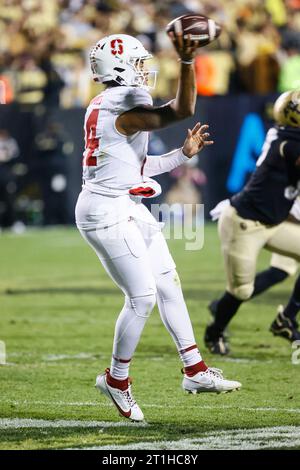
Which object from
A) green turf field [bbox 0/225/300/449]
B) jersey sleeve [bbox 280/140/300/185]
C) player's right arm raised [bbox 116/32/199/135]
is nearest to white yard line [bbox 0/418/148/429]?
green turf field [bbox 0/225/300/449]

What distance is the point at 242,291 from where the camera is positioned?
7344 millimetres

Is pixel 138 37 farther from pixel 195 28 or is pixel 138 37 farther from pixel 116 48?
pixel 195 28

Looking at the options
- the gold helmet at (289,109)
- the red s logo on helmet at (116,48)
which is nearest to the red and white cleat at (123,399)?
the red s logo on helmet at (116,48)

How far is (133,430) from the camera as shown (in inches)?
201

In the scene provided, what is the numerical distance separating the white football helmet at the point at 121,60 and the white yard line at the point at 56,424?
154cm

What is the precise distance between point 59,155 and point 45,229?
50.8 inches

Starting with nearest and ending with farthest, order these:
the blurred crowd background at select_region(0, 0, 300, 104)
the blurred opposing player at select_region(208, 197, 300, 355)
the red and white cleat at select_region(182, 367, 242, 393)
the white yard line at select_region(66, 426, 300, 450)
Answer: the white yard line at select_region(66, 426, 300, 450) < the red and white cleat at select_region(182, 367, 242, 393) < the blurred opposing player at select_region(208, 197, 300, 355) < the blurred crowd background at select_region(0, 0, 300, 104)

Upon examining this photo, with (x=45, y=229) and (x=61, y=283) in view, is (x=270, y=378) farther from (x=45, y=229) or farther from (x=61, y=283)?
(x=45, y=229)

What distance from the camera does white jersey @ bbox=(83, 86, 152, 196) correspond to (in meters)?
5.30

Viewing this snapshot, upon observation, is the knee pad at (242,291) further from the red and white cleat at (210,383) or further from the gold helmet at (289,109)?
the red and white cleat at (210,383)

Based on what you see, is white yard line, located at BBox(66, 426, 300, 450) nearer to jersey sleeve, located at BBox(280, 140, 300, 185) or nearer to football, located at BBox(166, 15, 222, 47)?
football, located at BBox(166, 15, 222, 47)

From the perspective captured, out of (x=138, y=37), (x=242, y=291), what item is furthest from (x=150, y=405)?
(x=138, y=37)
